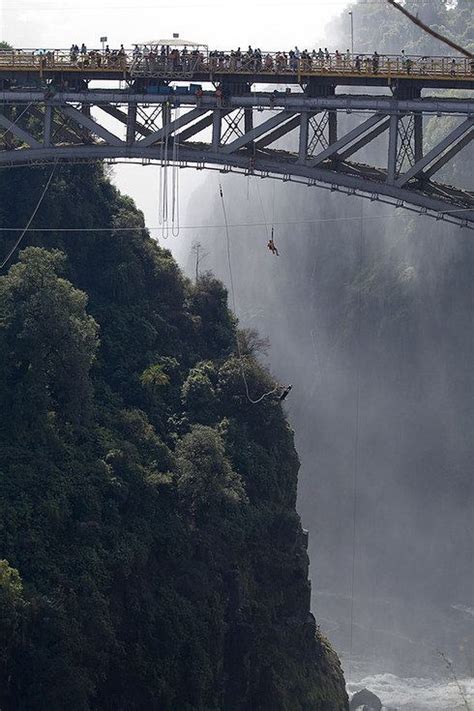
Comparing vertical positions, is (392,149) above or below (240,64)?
below

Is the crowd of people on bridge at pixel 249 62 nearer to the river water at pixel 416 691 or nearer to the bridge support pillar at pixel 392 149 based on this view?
the bridge support pillar at pixel 392 149

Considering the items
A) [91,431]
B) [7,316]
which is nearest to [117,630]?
[91,431]

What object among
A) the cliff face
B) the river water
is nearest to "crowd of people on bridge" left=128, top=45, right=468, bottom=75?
the cliff face

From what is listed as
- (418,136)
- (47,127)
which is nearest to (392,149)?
(418,136)

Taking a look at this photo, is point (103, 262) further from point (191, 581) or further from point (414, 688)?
point (414, 688)

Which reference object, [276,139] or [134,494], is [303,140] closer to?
[276,139]

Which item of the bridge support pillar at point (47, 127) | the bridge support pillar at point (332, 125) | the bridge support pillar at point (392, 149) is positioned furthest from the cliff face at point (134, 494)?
the bridge support pillar at point (392, 149)

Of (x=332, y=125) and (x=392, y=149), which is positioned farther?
(x=332, y=125)
